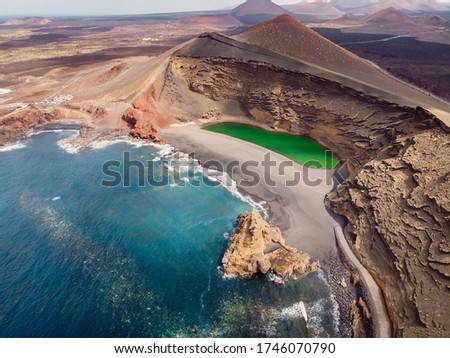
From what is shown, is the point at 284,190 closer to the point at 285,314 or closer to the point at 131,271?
the point at 285,314

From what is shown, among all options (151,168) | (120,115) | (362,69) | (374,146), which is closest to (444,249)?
(374,146)

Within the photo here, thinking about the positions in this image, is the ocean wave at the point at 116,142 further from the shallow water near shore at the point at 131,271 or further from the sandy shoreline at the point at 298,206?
the shallow water near shore at the point at 131,271

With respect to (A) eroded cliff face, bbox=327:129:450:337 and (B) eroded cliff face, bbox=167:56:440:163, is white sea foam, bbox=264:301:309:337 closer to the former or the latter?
(A) eroded cliff face, bbox=327:129:450:337

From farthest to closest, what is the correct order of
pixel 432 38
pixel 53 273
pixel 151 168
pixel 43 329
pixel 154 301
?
pixel 432 38 < pixel 151 168 < pixel 53 273 < pixel 154 301 < pixel 43 329

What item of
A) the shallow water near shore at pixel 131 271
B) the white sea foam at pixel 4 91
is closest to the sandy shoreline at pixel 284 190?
the shallow water near shore at pixel 131 271

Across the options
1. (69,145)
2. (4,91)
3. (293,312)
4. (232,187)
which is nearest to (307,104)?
(232,187)

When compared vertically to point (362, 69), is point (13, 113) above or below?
below

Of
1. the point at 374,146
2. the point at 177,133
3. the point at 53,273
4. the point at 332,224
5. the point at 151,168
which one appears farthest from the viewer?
the point at 177,133

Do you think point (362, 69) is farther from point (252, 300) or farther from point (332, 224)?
point (252, 300)

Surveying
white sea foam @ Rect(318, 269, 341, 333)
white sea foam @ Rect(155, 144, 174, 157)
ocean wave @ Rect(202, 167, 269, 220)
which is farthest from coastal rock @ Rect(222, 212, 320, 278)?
white sea foam @ Rect(155, 144, 174, 157)
